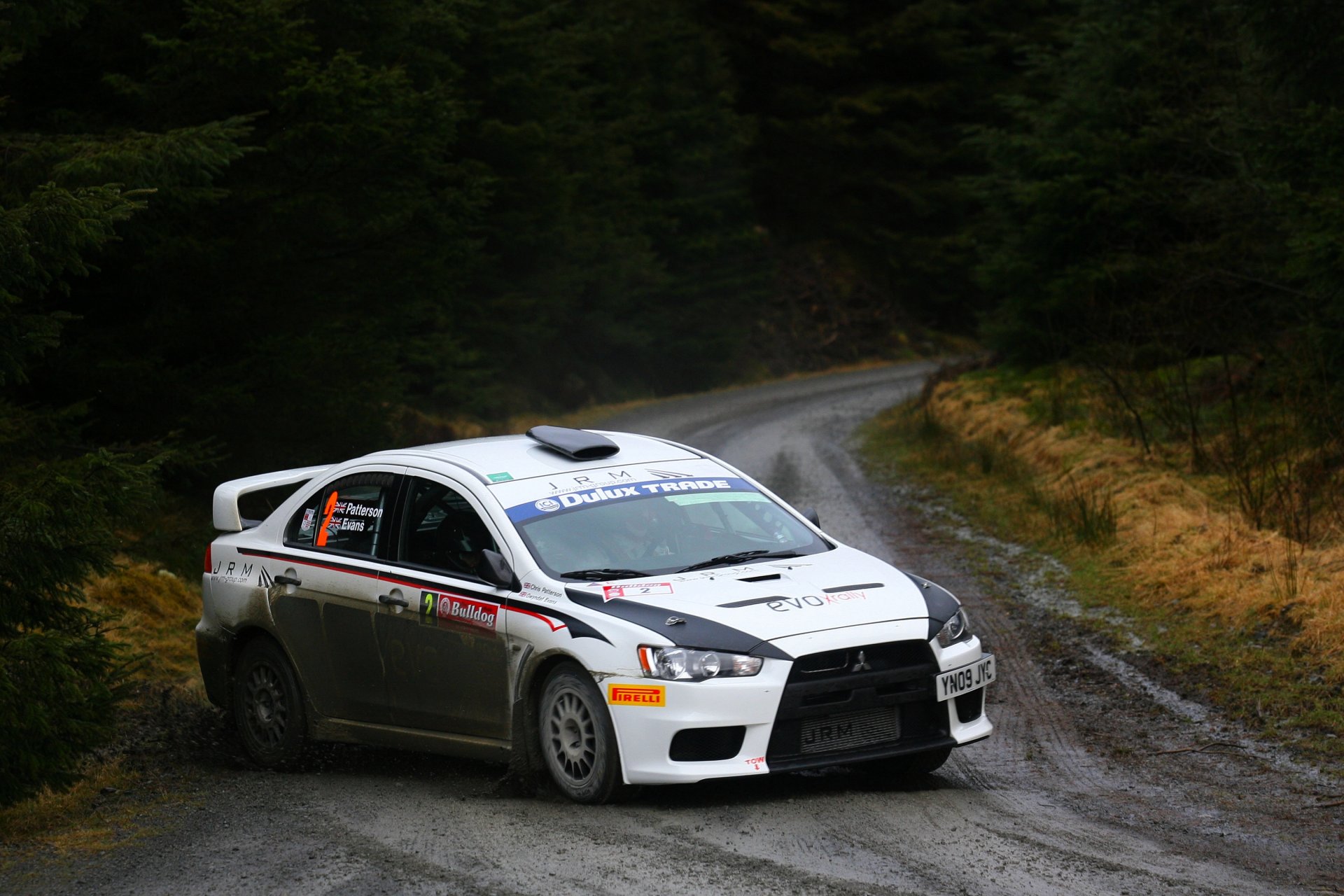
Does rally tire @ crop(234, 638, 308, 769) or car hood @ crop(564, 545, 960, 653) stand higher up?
car hood @ crop(564, 545, 960, 653)

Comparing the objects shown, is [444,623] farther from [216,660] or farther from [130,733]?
[130,733]

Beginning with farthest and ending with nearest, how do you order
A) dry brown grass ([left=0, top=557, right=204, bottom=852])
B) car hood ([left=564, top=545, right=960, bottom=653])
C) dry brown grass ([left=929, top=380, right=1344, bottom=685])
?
dry brown grass ([left=929, top=380, right=1344, bottom=685])
dry brown grass ([left=0, top=557, right=204, bottom=852])
car hood ([left=564, top=545, right=960, bottom=653])

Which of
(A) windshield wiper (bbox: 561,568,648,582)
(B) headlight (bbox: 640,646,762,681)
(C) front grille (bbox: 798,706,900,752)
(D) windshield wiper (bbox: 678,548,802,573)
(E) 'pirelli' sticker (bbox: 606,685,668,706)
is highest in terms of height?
(A) windshield wiper (bbox: 561,568,648,582)

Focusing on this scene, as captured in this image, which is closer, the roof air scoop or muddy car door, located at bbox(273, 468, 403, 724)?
muddy car door, located at bbox(273, 468, 403, 724)

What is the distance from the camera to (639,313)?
4059 cm

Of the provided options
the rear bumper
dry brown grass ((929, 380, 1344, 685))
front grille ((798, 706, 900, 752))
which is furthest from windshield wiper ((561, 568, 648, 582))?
dry brown grass ((929, 380, 1344, 685))

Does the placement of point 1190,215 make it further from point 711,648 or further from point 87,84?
point 711,648

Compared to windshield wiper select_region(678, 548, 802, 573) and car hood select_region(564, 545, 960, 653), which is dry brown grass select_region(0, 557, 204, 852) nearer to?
car hood select_region(564, 545, 960, 653)

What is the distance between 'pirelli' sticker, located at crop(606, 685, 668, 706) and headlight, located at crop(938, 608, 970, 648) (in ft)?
4.64

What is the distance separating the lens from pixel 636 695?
6238 millimetres

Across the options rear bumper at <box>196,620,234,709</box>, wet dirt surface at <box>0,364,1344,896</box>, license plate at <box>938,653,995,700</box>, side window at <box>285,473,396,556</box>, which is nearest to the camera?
wet dirt surface at <box>0,364,1344,896</box>

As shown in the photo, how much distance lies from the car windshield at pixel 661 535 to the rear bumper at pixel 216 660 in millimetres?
2573

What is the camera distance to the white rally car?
20.5 ft

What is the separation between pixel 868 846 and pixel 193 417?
9.28m
